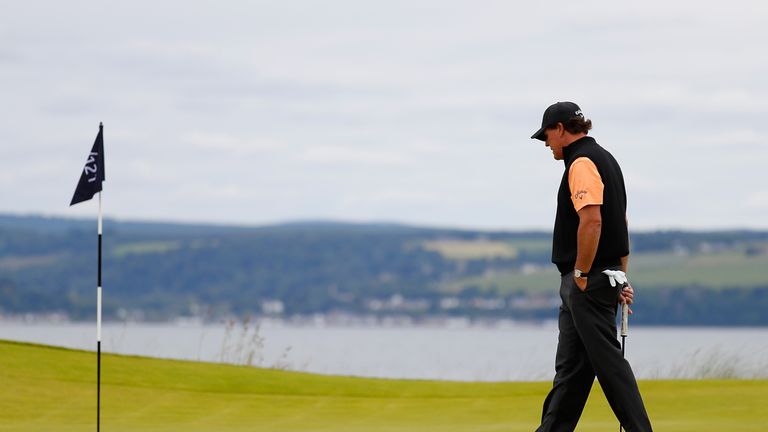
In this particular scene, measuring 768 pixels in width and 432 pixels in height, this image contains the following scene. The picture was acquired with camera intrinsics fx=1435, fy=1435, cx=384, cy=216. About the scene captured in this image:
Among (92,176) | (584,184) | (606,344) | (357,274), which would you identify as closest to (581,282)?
(606,344)

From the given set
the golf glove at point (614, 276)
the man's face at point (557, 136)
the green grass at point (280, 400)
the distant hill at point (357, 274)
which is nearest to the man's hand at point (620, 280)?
the golf glove at point (614, 276)

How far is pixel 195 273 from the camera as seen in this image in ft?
601

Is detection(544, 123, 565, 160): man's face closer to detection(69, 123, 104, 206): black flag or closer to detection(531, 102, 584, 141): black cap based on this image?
detection(531, 102, 584, 141): black cap

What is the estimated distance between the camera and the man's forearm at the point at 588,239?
8695mm

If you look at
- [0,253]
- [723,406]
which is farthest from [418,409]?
[0,253]

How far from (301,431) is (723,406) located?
409 centimetres

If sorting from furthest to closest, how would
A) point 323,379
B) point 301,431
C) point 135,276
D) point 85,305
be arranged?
point 135,276, point 85,305, point 323,379, point 301,431

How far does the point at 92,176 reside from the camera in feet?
39.5

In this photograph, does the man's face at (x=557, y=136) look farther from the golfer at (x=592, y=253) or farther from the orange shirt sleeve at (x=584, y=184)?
the orange shirt sleeve at (x=584, y=184)

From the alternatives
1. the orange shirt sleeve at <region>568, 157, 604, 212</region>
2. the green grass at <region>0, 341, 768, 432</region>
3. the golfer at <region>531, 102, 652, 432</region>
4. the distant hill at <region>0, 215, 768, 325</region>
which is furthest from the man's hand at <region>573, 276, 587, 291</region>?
the distant hill at <region>0, 215, 768, 325</region>

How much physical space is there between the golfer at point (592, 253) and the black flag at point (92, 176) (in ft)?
14.6

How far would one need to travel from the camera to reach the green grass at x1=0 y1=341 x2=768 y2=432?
12.4 meters

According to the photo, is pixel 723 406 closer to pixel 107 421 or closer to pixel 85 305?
pixel 107 421

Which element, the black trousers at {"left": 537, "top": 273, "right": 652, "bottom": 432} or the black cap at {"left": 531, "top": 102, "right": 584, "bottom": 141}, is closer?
the black trousers at {"left": 537, "top": 273, "right": 652, "bottom": 432}
